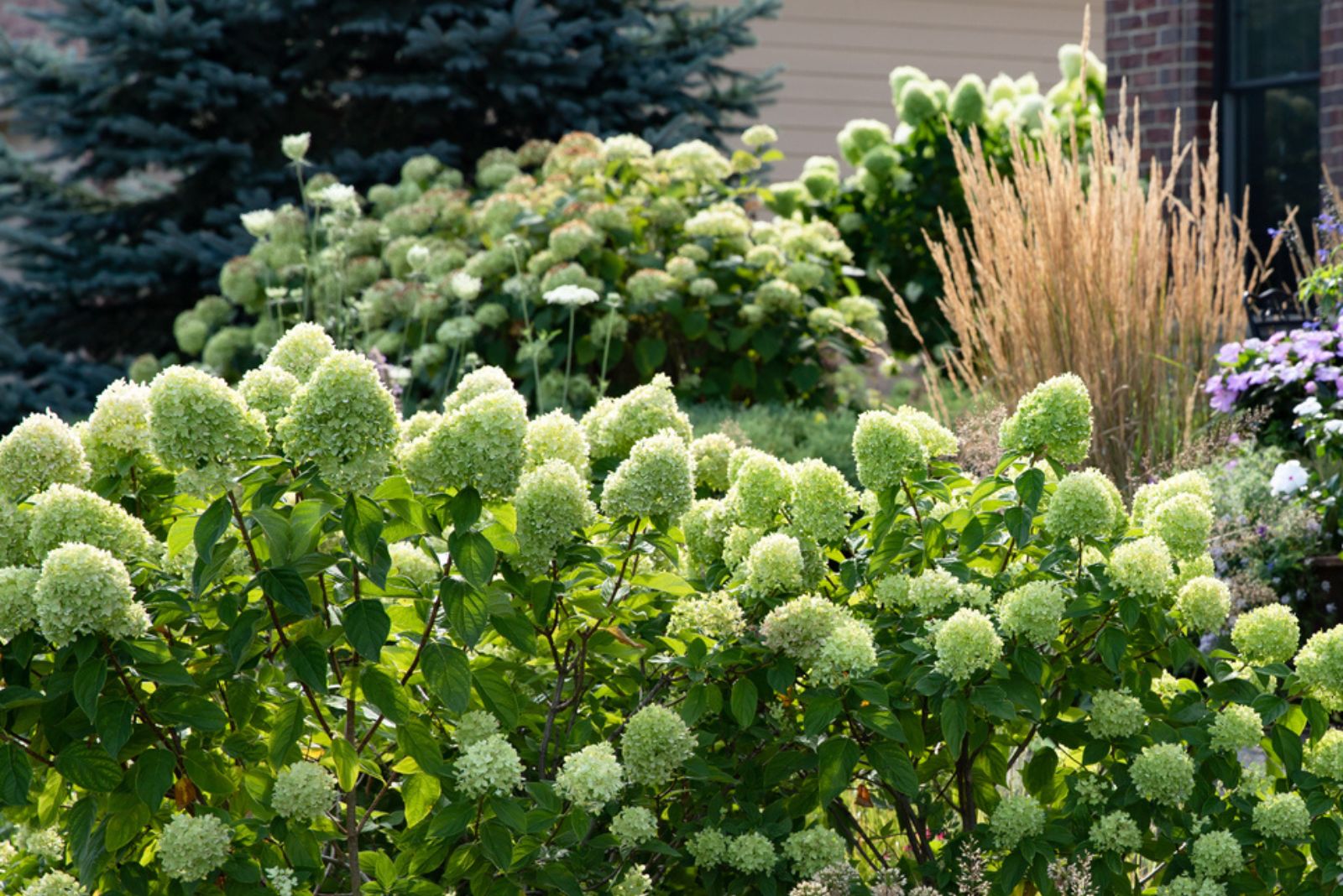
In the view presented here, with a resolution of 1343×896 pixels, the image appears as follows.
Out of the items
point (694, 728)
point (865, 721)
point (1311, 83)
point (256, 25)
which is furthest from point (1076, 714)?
point (256, 25)

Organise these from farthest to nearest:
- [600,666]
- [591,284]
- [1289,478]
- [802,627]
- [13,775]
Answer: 1. [591,284]
2. [1289,478]
3. [600,666]
4. [802,627]
5. [13,775]

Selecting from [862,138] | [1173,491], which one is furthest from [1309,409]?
[862,138]

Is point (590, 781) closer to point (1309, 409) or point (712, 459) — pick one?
point (712, 459)

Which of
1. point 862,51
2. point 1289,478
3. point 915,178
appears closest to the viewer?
point 1289,478

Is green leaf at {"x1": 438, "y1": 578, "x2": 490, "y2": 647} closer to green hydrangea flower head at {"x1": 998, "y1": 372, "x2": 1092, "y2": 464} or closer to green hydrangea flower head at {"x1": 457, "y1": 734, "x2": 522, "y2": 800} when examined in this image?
green hydrangea flower head at {"x1": 457, "y1": 734, "x2": 522, "y2": 800}

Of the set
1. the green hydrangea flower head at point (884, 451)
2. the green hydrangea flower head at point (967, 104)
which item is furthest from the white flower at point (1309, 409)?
the green hydrangea flower head at point (967, 104)

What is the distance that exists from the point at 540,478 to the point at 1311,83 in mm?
5764

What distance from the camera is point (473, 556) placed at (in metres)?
1.91

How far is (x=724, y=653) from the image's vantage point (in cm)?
218

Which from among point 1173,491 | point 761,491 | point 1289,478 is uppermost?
point 761,491

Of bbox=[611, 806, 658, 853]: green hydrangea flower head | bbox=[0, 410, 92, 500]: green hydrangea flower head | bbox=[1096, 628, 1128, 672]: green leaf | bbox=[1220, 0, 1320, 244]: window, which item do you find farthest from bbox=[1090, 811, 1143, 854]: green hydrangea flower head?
bbox=[1220, 0, 1320, 244]: window

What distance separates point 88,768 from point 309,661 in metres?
0.33

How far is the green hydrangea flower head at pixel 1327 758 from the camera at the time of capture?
225 centimetres

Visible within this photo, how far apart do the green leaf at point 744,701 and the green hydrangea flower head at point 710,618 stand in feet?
0.24
